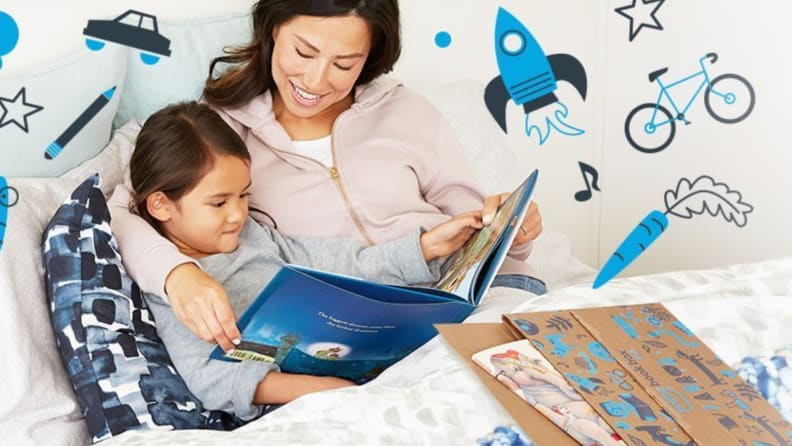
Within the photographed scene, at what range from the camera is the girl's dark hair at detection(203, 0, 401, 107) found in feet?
Answer: 4.52

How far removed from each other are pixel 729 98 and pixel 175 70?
115 cm

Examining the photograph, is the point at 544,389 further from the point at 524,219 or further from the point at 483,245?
the point at 524,219

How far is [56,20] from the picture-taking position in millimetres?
1462

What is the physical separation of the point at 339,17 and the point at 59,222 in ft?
1.61

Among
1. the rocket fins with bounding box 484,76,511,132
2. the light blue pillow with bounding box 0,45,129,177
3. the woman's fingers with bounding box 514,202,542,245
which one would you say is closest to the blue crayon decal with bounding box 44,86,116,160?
the light blue pillow with bounding box 0,45,129,177

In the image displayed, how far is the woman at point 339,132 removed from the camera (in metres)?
1.38

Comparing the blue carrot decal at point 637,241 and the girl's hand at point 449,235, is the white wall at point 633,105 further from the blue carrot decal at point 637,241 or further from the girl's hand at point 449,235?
the girl's hand at point 449,235

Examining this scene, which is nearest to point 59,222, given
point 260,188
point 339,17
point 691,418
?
point 260,188

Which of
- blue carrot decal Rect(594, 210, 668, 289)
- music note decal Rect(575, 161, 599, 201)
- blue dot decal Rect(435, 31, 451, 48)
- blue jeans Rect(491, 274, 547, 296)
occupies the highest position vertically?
blue dot decal Rect(435, 31, 451, 48)

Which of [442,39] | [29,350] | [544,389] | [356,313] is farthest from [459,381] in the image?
[442,39]

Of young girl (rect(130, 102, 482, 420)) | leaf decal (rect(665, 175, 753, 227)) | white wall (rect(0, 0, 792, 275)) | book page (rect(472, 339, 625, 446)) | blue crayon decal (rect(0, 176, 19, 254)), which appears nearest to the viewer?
book page (rect(472, 339, 625, 446))

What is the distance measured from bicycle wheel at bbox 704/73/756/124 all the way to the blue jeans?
779mm

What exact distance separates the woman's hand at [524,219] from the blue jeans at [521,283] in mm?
69

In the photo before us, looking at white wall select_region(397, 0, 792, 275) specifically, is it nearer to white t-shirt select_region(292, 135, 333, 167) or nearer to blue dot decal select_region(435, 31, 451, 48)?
blue dot decal select_region(435, 31, 451, 48)
